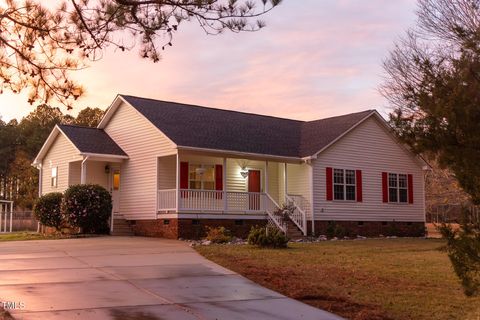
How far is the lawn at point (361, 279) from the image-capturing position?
874cm

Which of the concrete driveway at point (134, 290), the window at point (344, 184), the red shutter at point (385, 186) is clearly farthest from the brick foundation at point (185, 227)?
the concrete driveway at point (134, 290)

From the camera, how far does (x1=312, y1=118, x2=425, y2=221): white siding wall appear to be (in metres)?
25.2

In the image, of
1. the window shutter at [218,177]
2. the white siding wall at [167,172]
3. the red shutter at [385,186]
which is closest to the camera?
the white siding wall at [167,172]

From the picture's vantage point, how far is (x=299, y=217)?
24.1 meters

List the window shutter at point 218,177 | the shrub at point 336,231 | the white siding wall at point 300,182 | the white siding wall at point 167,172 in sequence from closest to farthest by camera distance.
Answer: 1. the white siding wall at point 167,172
2. the window shutter at point 218,177
3. the shrub at point 336,231
4. the white siding wall at point 300,182

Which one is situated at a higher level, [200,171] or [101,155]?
[101,155]

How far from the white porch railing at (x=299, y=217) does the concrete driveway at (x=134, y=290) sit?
33.9 ft

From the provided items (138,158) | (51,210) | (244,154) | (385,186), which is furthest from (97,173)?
(385,186)

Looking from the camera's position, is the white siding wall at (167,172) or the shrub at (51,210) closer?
the white siding wall at (167,172)

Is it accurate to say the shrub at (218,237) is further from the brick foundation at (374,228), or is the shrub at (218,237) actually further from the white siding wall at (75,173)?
the white siding wall at (75,173)

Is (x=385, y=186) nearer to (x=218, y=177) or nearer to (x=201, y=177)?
(x=218, y=177)

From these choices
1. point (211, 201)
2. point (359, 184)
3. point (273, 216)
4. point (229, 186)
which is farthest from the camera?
point (359, 184)

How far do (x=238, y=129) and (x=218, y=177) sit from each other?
281cm

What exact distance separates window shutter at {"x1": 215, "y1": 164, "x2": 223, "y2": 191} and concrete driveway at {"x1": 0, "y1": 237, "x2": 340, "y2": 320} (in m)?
10.0
